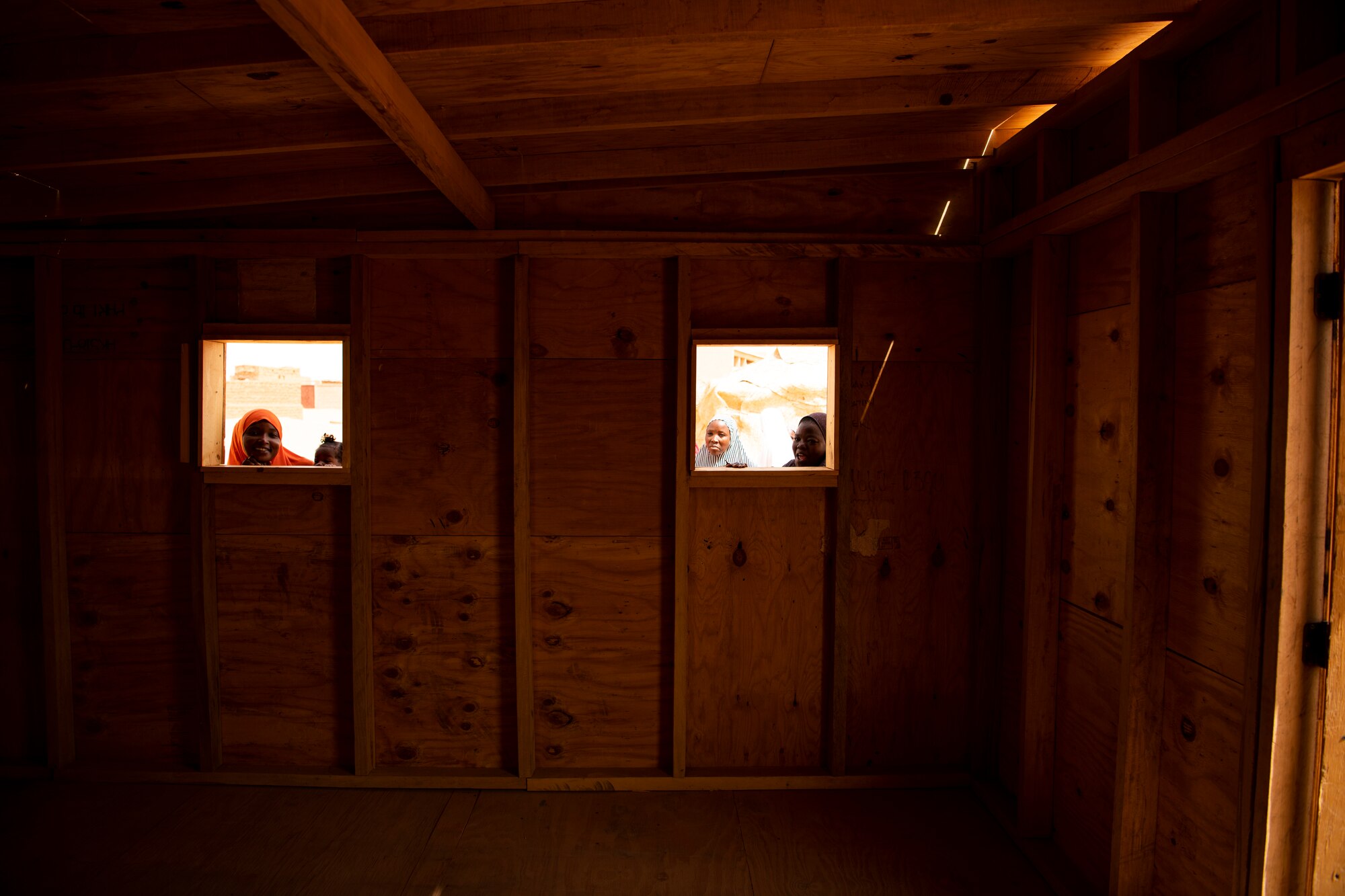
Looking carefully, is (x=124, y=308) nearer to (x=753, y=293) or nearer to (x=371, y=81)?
(x=371, y=81)

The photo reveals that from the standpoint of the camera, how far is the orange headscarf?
2.81 metres

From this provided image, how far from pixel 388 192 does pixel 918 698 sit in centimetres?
276

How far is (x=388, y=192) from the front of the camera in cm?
253

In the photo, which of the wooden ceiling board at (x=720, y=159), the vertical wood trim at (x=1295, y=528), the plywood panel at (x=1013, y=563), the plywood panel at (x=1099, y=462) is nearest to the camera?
the vertical wood trim at (x=1295, y=528)

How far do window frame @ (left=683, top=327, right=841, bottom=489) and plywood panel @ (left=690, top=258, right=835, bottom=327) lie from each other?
0.06m

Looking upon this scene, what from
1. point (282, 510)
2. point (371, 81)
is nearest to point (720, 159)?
point (371, 81)

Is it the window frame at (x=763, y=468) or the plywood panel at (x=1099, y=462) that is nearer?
the plywood panel at (x=1099, y=462)

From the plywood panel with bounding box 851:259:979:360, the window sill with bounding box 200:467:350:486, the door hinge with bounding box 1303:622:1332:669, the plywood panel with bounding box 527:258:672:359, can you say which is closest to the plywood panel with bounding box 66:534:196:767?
the window sill with bounding box 200:467:350:486

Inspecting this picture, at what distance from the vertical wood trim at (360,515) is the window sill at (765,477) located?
1.26m

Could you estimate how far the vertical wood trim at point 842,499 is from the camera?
2715 millimetres

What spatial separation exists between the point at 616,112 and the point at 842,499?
1.57 metres

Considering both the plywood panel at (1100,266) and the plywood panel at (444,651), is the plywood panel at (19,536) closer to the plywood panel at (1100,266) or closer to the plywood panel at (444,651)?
the plywood panel at (444,651)

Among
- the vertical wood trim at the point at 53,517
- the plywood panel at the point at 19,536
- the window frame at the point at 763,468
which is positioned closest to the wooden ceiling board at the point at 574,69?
the window frame at the point at 763,468

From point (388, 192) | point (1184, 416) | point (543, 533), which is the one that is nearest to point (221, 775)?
point (543, 533)
